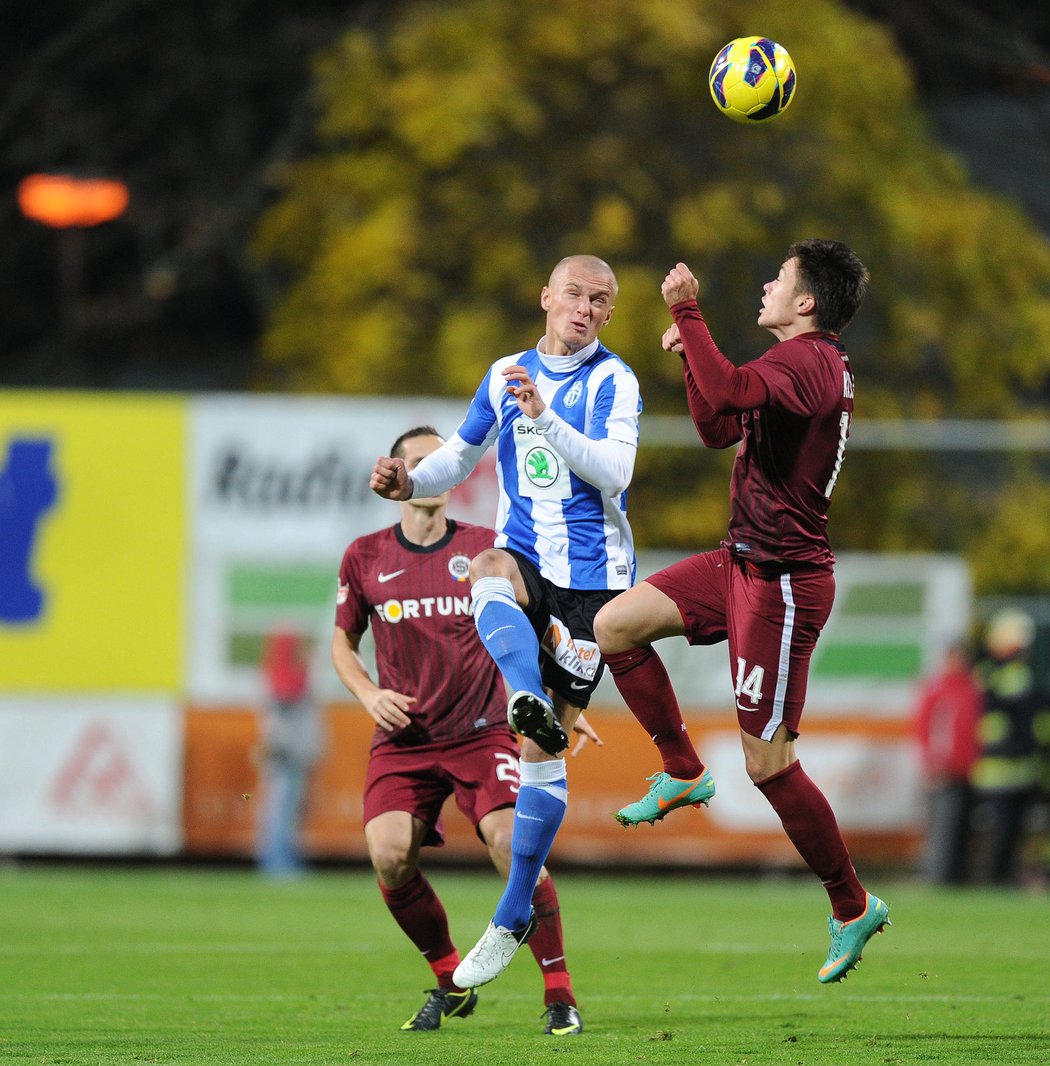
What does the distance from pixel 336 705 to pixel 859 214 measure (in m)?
8.28

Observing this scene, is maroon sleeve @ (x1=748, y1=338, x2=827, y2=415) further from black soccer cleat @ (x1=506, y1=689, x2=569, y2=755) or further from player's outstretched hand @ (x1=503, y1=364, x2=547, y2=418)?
black soccer cleat @ (x1=506, y1=689, x2=569, y2=755)

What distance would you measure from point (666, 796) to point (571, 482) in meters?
1.30

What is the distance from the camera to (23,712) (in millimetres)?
17547

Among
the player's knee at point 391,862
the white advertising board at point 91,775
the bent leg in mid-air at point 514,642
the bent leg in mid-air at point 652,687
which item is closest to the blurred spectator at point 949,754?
the white advertising board at point 91,775

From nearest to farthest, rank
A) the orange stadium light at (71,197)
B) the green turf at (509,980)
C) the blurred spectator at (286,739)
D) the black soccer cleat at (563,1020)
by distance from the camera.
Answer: the green turf at (509,980) < the black soccer cleat at (563,1020) < the blurred spectator at (286,739) < the orange stadium light at (71,197)

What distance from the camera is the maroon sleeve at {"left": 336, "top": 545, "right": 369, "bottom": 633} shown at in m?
8.69

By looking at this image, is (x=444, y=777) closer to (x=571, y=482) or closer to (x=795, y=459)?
(x=571, y=482)

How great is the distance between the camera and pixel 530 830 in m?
7.60

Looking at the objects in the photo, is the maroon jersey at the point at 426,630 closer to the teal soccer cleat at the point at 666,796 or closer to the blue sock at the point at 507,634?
the blue sock at the point at 507,634

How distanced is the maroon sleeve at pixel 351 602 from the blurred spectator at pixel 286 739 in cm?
832

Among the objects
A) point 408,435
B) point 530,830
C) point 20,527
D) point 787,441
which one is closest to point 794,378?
point 787,441

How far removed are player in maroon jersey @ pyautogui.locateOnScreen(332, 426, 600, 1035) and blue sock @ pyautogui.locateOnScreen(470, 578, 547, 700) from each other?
2.60 ft

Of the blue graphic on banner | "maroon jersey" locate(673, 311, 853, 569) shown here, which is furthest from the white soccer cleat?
the blue graphic on banner

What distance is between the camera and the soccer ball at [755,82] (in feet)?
25.1
